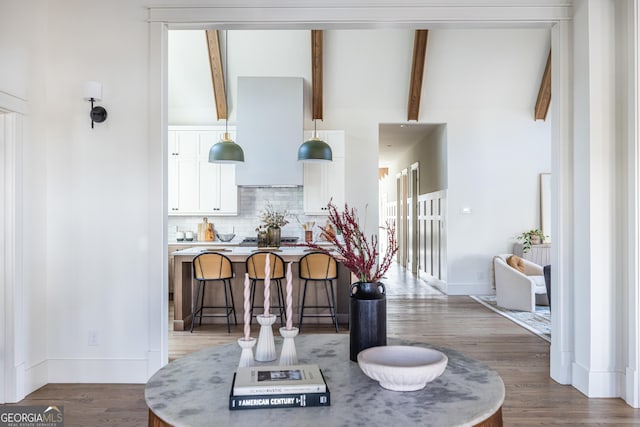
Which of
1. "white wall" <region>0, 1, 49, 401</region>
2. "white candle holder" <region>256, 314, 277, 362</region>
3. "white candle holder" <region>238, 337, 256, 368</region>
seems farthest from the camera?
"white wall" <region>0, 1, 49, 401</region>

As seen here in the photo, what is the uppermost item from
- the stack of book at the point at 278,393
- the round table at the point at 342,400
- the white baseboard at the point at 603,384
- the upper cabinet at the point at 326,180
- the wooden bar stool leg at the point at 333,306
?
the upper cabinet at the point at 326,180

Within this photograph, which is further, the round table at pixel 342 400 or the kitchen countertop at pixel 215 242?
the kitchen countertop at pixel 215 242

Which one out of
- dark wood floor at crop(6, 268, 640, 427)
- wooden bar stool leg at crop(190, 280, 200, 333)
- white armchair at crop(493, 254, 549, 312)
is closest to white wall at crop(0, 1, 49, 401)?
dark wood floor at crop(6, 268, 640, 427)

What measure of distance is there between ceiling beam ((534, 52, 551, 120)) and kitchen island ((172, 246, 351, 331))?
14.2 ft

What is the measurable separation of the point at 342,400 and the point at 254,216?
641 cm

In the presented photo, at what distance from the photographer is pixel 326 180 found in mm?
7125

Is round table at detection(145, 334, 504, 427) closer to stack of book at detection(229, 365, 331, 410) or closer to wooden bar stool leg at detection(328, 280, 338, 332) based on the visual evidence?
stack of book at detection(229, 365, 331, 410)

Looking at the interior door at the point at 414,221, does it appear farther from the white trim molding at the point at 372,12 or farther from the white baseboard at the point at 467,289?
the white trim molding at the point at 372,12

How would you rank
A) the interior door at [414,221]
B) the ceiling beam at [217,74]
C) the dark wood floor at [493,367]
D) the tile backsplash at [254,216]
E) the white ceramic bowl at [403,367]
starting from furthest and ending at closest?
1. the interior door at [414,221]
2. the tile backsplash at [254,216]
3. the ceiling beam at [217,74]
4. the dark wood floor at [493,367]
5. the white ceramic bowl at [403,367]

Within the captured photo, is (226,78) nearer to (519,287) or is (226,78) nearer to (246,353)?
(519,287)

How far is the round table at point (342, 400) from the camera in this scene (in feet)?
3.64

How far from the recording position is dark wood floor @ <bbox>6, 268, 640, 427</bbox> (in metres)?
2.84

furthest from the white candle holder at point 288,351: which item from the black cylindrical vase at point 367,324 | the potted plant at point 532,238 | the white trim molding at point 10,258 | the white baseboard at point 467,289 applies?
the potted plant at point 532,238

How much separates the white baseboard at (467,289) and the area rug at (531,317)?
0.42 meters
